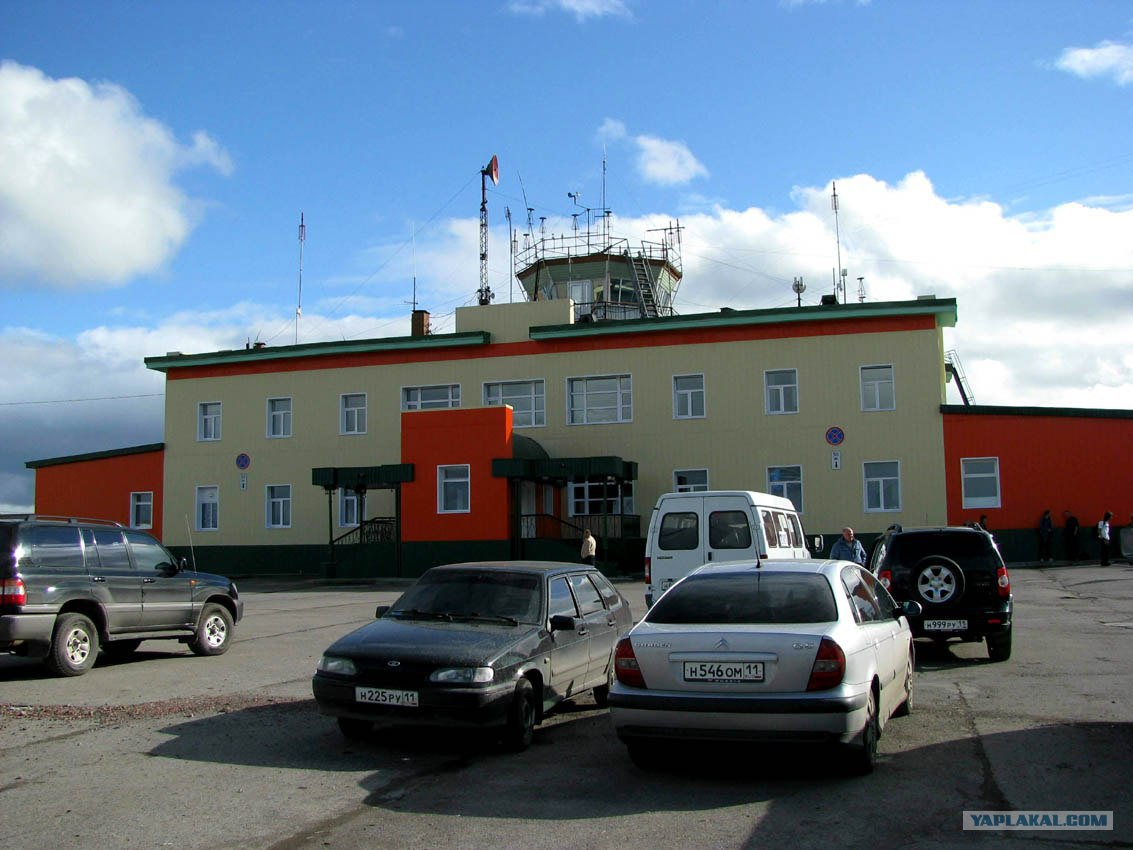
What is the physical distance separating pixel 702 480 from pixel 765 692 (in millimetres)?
28509

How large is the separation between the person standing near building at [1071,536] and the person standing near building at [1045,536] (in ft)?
1.47

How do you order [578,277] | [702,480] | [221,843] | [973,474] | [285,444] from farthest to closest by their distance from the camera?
[578,277]
[285,444]
[702,480]
[973,474]
[221,843]

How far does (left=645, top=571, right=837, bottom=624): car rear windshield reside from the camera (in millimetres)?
7434

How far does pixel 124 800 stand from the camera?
680 centimetres

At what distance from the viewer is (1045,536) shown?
3114cm

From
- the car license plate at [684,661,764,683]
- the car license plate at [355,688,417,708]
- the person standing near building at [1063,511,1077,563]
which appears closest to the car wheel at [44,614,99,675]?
the car license plate at [355,688,417,708]

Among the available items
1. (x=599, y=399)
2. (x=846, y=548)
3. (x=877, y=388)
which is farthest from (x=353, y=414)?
(x=846, y=548)

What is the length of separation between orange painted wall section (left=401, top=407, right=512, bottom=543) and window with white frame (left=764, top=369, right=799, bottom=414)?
27.8ft

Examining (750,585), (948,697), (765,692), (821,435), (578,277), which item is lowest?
(948,697)

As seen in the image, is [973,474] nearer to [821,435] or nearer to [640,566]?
[821,435]

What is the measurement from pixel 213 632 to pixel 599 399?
2311 centimetres

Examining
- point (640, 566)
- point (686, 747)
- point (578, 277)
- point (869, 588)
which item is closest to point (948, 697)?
point (869, 588)

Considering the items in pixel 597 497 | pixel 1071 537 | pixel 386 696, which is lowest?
pixel 386 696

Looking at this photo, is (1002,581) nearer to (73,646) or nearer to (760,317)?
(73,646)
